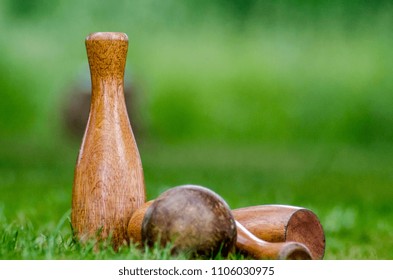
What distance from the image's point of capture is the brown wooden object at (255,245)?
309cm

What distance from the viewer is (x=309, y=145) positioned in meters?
10.5

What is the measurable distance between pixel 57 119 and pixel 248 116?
251 centimetres

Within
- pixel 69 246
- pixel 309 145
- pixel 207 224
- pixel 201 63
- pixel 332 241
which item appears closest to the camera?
pixel 207 224

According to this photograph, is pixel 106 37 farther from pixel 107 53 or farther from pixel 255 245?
pixel 255 245

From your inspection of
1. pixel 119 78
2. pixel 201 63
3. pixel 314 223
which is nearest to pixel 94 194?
pixel 119 78

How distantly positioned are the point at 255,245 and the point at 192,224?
0.29 meters

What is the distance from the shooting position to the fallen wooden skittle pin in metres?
3.09

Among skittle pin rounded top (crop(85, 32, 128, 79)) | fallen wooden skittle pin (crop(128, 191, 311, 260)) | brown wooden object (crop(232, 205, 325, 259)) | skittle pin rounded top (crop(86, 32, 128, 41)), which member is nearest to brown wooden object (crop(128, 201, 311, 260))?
fallen wooden skittle pin (crop(128, 191, 311, 260))

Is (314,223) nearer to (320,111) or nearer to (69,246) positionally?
(69,246)

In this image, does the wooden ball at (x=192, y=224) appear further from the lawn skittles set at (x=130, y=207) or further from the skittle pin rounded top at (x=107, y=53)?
the skittle pin rounded top at (x=107, y=53)

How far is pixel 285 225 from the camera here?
335 centimetres

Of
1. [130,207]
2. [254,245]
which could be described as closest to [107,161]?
[130,207]

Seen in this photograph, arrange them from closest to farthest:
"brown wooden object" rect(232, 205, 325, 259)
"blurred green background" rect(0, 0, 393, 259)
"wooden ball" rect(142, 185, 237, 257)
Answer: "wooden ball" rect(142, 185, 237, 257) → "brown wooden object" rect(232, 205, 325, 259) → "blurred green background" rect(0, 0, 393, 259)

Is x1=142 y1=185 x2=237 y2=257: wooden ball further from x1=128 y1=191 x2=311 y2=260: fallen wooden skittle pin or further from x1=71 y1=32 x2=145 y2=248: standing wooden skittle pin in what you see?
x1=71 y1=32 x2=145 y2=248: standing wooden skittle pin
